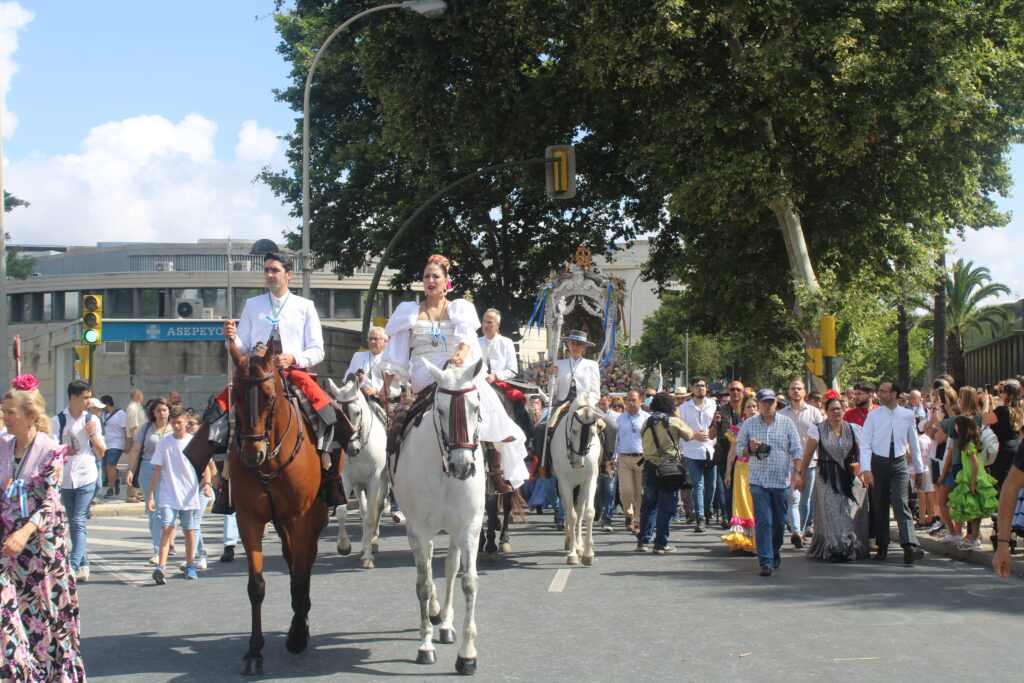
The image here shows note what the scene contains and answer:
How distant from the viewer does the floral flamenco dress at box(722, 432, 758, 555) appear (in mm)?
13633

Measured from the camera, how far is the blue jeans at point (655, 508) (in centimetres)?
1343

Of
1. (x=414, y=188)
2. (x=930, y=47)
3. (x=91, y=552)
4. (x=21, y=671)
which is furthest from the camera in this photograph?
(x=414, y=188)

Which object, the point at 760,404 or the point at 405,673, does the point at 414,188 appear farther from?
the point at 405,673

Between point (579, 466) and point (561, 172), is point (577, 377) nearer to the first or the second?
point (579, 466)

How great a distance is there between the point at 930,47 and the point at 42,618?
20045mm

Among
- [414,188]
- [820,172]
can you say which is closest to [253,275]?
[414,188]

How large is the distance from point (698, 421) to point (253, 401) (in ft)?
35.4

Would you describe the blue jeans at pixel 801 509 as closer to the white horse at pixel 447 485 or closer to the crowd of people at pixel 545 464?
the crowd of people at pixel 545 464

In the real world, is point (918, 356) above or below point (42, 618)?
above

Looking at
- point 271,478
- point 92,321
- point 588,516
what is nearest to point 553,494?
point 588,516

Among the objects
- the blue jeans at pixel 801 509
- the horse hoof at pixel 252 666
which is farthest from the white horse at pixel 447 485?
the blue jeans at pixel 801 509

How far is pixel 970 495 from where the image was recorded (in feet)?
43.5

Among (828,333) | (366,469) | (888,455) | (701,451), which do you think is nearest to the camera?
(366,469)

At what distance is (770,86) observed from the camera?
22.4 m
